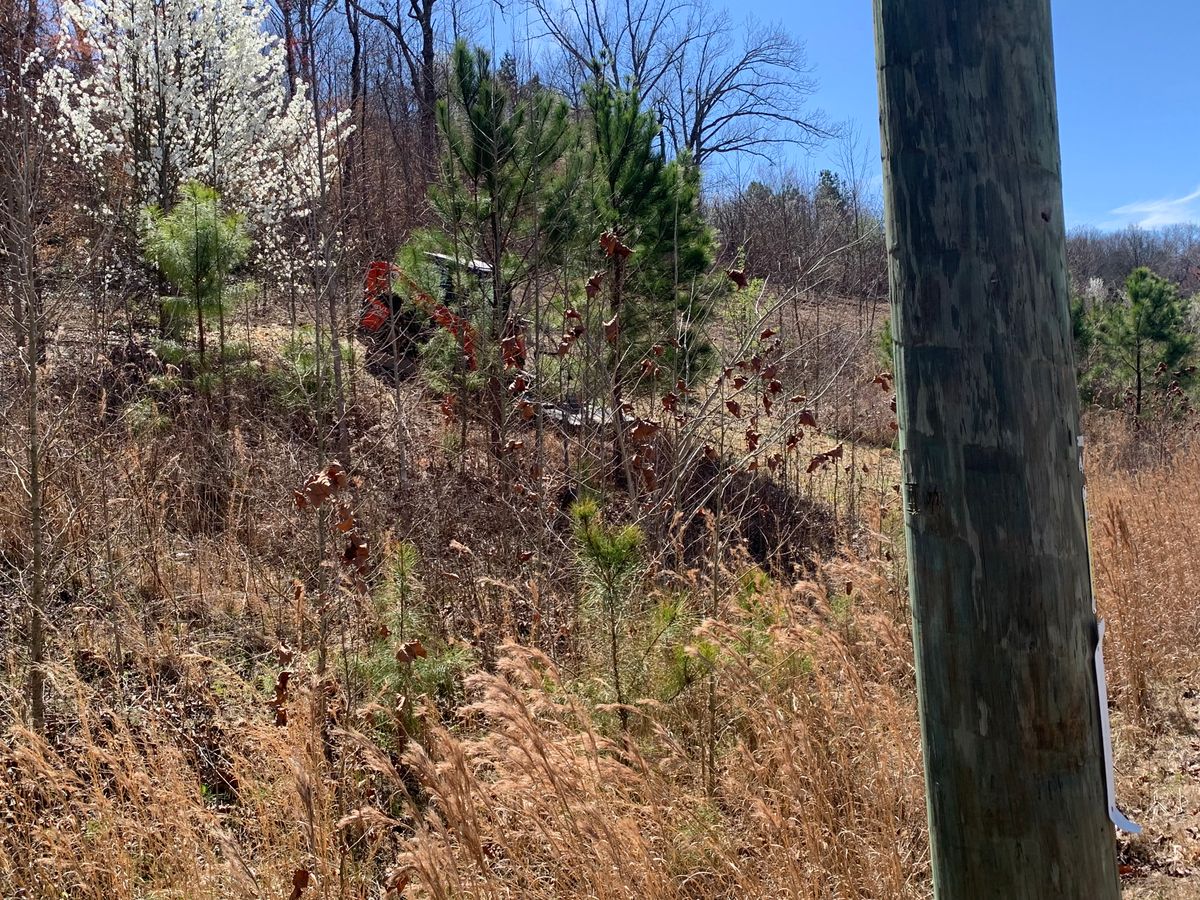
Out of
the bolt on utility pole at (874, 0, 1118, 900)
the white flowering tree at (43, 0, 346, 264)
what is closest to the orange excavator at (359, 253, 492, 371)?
the white flowering tree at (43, 0, 346, 264)

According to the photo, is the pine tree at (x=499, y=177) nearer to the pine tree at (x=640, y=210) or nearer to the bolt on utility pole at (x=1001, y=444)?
the pine tree at (x=640, y=210)

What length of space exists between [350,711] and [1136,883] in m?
2.78

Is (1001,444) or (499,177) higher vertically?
(499,177)

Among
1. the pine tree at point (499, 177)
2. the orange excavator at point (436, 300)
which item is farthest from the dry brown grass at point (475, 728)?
the pine tree at point (499, 177)

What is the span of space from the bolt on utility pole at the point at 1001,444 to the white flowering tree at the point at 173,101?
969 centimetres

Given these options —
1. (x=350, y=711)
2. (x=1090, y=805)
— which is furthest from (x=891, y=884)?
(x=350, y=711)

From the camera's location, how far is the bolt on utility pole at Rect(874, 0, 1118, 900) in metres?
1.32

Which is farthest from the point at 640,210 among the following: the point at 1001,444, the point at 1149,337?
the point at 1149,337

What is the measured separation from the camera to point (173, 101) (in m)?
10.5

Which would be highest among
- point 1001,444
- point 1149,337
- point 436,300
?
point 436,300

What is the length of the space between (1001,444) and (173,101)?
11.4 meters

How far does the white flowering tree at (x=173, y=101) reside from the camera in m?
10.3

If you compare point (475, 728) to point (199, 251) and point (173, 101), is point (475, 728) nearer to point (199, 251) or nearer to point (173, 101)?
point (199, 251)

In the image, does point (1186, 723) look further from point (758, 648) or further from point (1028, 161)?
point (1028, 161)
